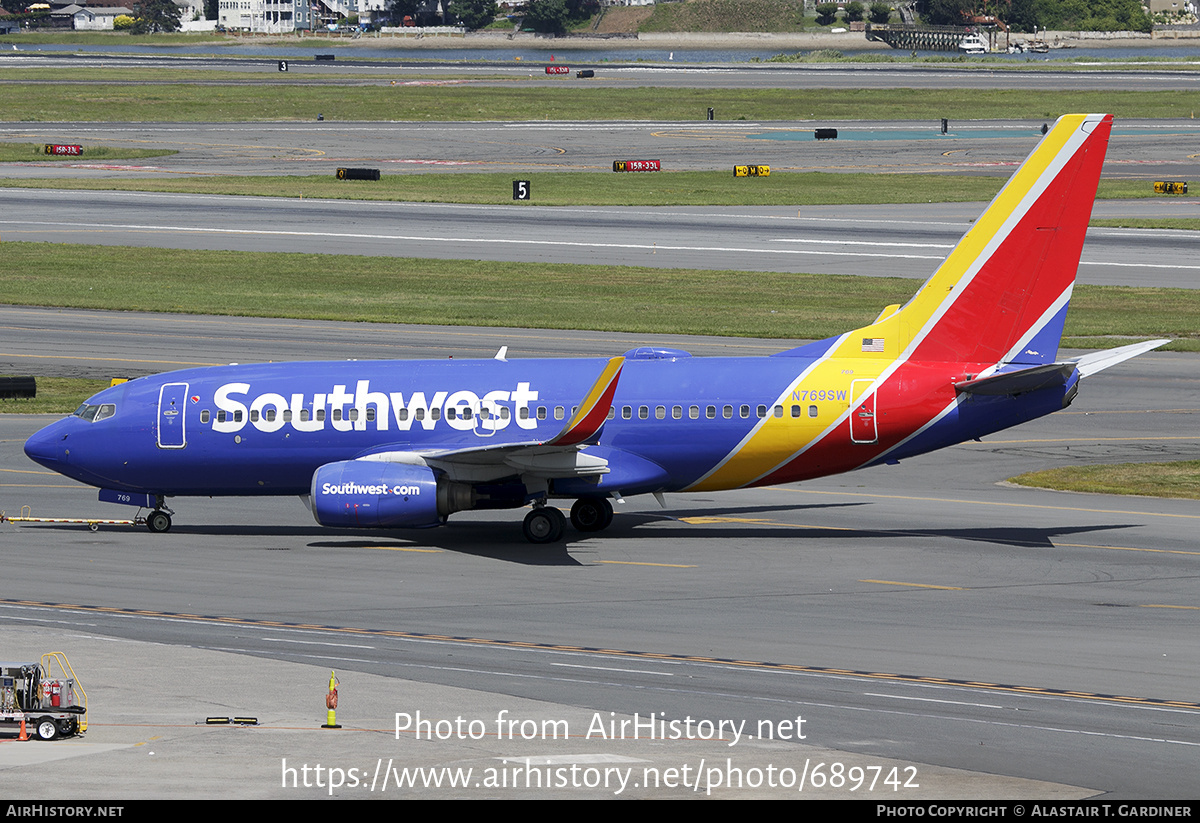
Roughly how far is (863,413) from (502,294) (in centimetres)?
3832

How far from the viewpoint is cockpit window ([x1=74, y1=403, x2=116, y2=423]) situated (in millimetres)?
36844

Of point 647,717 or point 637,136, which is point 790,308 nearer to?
point 647,717

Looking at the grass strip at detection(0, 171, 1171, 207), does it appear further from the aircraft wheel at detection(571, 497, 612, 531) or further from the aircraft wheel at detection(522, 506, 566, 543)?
the aircraft wheel at detection(522, 506, 566, 543)

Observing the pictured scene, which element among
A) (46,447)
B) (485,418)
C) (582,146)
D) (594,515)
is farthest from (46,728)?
(582,146)

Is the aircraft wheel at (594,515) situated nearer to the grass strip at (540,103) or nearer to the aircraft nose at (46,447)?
the aircraft nose at (46,447)

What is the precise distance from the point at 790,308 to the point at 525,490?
34.5 m

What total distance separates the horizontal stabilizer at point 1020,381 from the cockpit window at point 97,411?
2052 centimetres

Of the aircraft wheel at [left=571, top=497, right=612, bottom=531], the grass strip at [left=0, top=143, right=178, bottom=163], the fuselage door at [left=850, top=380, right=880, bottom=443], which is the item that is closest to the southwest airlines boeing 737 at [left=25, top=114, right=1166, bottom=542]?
the fuselage door at [left=850, top=380, right=880, bottom=443]

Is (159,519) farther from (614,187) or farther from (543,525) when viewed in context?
(614,187)

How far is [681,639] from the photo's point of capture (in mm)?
26906

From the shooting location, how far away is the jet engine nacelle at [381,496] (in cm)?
3375

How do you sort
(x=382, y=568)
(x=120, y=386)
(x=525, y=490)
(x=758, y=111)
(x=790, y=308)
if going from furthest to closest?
(x=758, y=111) → (x=790, y=308) → (x=120, y=386) → (x=525, y=490) → (x=382, y=568)

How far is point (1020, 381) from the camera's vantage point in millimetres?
34062
